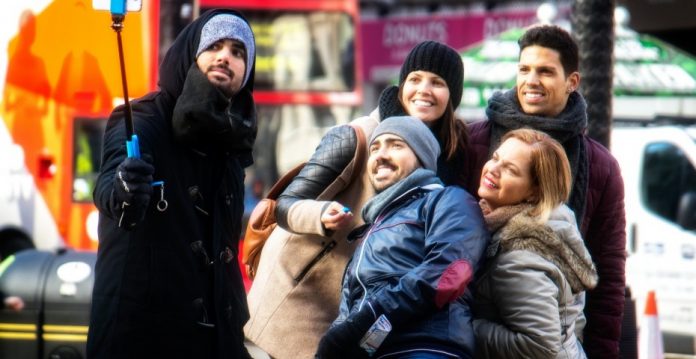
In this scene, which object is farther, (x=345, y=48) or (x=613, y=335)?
(x=345, y=48)

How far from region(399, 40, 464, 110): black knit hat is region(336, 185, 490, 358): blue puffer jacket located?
74cm

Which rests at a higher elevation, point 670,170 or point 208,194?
point 208,194

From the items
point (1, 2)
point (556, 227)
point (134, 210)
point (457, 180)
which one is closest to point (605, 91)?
point (457, 180)

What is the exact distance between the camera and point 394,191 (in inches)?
173

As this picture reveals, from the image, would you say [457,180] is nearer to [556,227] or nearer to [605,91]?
[556,227]

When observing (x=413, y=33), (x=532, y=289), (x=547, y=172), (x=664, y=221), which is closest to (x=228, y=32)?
(x=547, y=172)

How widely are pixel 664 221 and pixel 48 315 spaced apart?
5791 millimetres

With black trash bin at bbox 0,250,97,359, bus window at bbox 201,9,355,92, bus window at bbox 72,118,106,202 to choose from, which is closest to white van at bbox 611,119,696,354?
black trash bin at bbox 0,250,97,359

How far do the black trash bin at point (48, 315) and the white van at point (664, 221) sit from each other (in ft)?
17.0

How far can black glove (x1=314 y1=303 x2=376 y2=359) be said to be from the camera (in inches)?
163

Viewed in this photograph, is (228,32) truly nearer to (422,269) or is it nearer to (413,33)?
(422,269)

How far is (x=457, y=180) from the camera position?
16.8ft

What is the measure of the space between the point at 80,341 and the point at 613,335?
10.0 ft

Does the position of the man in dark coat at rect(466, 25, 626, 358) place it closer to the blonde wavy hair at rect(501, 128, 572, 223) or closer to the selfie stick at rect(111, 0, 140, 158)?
the blonde wavy hair at rect(501, 128, 572, 223)
